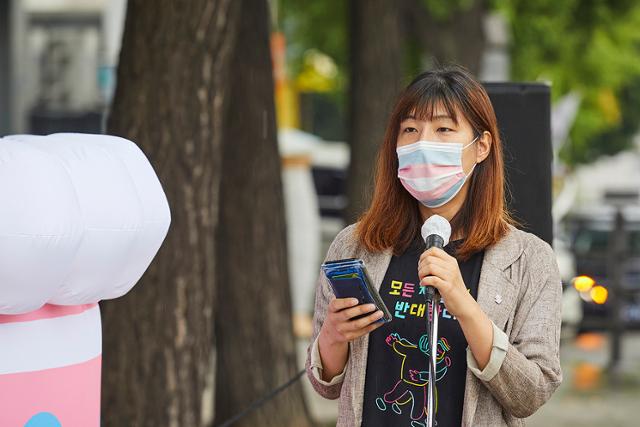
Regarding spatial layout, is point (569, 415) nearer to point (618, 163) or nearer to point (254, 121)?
point (254, 121)

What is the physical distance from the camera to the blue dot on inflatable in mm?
3347

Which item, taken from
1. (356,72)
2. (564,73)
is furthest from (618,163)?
(356,72)

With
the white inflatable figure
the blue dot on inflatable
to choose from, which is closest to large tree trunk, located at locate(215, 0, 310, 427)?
the white inflatable figure

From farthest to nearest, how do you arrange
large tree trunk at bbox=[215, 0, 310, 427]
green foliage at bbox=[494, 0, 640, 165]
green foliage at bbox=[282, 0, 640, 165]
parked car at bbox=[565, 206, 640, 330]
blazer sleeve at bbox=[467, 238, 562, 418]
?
green foliage at bbox=[494, 0, 640, 165], green foliage at bbox=[282, 0, 640, 165], parked car at bbox=[565, 206, 640, 330], large tree trunk at bbox=[215, 0, 310, 427], blazer sleeve at bbox=[467, 238, 562, 418]

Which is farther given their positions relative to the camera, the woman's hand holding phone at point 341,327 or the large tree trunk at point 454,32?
the large tree trunk at point 454,32

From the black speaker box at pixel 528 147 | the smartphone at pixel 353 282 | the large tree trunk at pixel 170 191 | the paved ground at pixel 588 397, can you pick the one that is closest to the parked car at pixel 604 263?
the paved ground at pixel 588 397

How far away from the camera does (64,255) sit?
3266 millimetres

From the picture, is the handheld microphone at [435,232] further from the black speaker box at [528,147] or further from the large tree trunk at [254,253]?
the large tree trunk at [254,253]

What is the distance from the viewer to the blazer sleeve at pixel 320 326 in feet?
10.9

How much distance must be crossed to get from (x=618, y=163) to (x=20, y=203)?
56036mm

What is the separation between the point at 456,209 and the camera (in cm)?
333

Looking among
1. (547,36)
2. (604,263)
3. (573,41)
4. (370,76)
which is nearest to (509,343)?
(370,76)

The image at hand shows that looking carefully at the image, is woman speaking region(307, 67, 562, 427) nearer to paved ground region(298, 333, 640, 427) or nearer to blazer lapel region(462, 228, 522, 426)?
blazer lapel region(462, 228, 522, 426)

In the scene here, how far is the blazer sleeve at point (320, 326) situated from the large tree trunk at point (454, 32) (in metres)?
11.2
